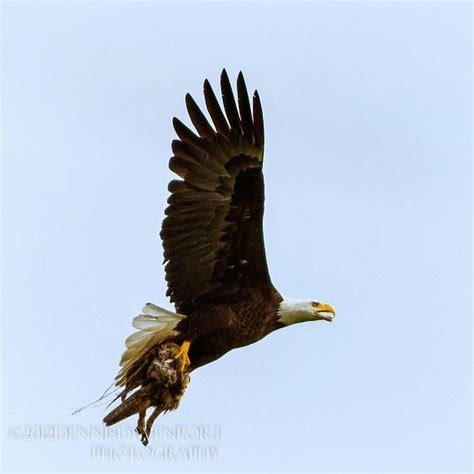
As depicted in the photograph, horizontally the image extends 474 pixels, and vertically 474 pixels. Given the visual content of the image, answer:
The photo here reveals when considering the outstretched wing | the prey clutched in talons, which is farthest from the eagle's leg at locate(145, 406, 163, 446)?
the outstretched wing

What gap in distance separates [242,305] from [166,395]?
0.98 m

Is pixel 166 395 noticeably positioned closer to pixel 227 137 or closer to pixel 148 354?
pixel 148 354

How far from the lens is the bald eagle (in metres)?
→ 12.8

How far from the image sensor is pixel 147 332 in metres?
13.1

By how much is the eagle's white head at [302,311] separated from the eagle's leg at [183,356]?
0.82 m

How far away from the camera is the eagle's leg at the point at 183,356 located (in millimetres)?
12734

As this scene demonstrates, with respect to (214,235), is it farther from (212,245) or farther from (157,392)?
(157,392)

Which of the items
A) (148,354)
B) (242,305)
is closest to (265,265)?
(242,305)

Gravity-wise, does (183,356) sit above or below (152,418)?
above

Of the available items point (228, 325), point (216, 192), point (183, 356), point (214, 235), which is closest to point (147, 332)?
point (183, 356)

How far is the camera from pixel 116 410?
12.6 meters

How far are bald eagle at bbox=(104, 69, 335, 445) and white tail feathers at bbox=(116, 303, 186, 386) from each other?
12 mm

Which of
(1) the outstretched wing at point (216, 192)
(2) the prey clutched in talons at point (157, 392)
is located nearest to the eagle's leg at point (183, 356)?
(2) the prey clutched in talons at point (157, 392)

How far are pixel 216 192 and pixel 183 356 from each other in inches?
53.3
